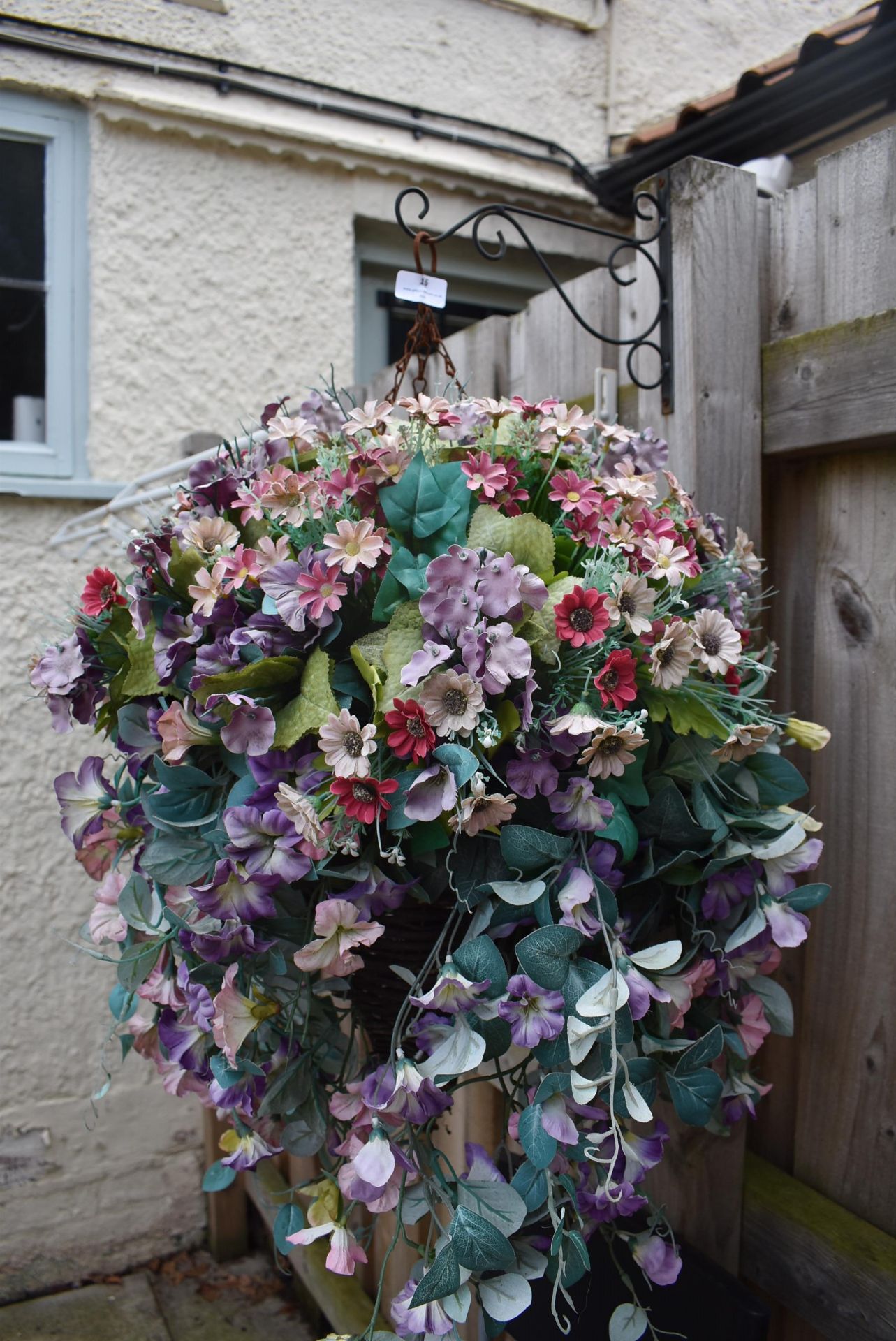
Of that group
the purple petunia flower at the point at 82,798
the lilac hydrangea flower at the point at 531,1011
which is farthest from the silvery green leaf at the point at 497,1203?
the purple petunia flower at the point at 82,798

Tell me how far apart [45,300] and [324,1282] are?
228 centimetres

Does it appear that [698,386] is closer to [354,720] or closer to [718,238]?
[718,238]

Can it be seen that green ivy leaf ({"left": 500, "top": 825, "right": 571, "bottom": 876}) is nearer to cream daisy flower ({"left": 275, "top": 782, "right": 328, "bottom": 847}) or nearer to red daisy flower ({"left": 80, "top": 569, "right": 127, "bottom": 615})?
cream daisy flower ({"left": 275, "top": 782, "right": 328, "bottom": 847})

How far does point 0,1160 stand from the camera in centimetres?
235

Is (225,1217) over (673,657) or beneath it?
beneath

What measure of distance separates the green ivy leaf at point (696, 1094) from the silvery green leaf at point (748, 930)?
0.38ft

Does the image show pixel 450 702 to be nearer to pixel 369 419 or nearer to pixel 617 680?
pixel 617 680

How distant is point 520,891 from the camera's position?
2.76 feet

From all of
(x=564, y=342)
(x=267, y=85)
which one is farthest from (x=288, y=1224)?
(x=267, y=85)

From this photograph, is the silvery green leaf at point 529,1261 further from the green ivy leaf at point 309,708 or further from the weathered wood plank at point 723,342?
the weathered wood plank at point 723,342

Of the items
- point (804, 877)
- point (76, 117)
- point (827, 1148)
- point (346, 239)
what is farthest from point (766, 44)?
point (827, 1148)

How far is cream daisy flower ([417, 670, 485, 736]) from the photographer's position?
2.65 ft

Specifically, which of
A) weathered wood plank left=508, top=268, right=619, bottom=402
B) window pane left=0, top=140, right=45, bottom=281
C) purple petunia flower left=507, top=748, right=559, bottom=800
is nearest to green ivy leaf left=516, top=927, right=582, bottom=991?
purple petunia flower left=507, top=748, right=559, bottom=800

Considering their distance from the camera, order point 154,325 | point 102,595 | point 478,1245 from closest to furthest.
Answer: point 478,1245, point 102,595, point 154,325
